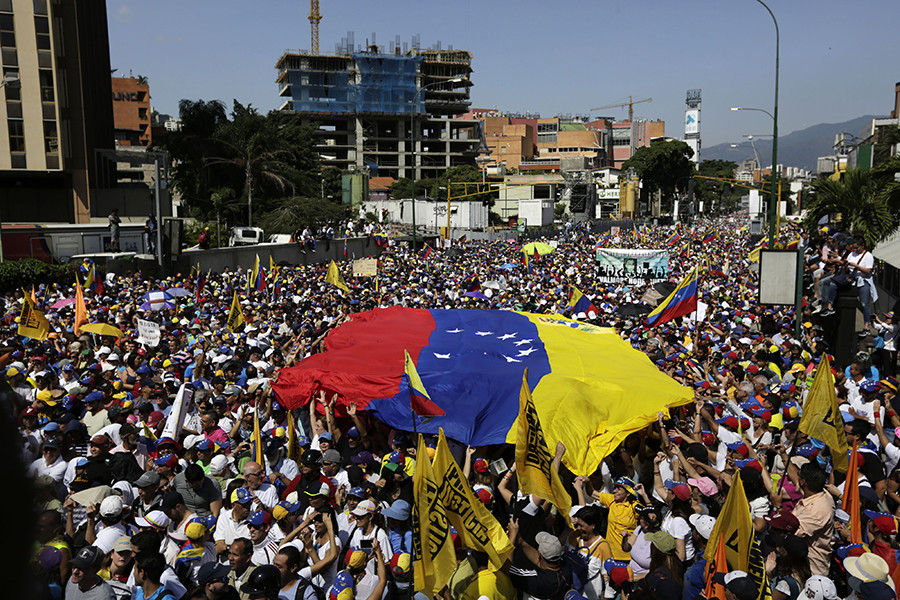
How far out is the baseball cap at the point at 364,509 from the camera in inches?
237

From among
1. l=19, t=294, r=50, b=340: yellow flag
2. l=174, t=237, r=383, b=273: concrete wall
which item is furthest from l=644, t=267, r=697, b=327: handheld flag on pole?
l=174, t=237, r=383, b=273: concrete wall

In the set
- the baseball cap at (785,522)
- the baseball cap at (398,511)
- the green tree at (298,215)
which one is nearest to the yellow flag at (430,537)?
the baseball cap at (398,511)

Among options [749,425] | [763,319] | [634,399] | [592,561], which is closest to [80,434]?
[592,561]

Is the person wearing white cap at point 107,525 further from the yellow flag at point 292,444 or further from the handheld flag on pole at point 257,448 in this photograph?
the yellow flag at point 292,444

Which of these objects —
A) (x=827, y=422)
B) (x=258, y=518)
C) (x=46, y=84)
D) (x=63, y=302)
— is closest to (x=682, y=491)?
(x=827, y=422)

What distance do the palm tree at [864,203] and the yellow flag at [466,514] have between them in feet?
49.6

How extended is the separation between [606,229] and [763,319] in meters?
61.6

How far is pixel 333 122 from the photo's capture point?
4387 inches

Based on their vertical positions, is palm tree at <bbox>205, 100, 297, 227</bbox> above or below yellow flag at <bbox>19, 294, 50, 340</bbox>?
above

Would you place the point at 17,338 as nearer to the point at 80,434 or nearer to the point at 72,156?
the point at 80,434

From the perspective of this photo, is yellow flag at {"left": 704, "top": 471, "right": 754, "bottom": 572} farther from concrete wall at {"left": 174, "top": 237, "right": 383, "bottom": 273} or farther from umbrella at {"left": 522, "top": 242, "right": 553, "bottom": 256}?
umbrella at {"left": 522, "top": 242, "right": 553, "bottom": 256}

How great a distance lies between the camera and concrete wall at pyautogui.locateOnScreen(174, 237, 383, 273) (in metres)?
27.9

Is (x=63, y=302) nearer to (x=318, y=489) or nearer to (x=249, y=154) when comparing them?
(x=318, y=489)

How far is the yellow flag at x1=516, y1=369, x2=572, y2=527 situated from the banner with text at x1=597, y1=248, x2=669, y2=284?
19.5m
